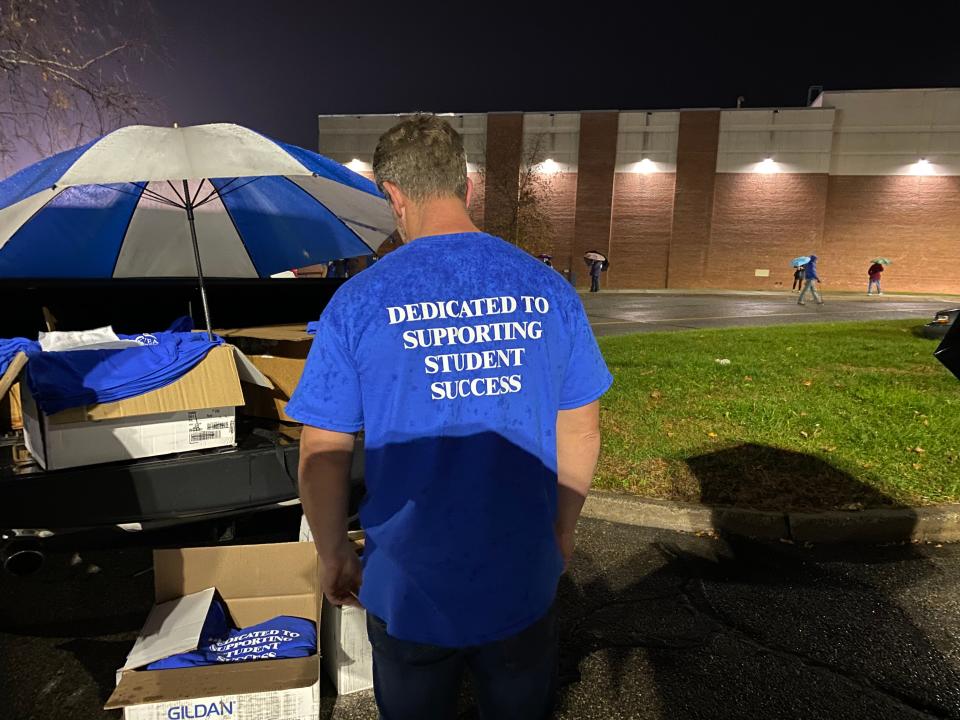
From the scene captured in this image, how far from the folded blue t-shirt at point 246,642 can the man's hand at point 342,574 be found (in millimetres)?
1233

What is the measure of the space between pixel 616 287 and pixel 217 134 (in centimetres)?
3576

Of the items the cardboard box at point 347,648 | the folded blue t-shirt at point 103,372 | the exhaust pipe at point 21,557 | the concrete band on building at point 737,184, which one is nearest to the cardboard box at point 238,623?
the cardboard box at point 347,648

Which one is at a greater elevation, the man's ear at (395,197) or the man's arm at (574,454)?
the man's ear at (395,197)

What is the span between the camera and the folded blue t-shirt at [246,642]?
2.51m

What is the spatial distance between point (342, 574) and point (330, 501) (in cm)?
21

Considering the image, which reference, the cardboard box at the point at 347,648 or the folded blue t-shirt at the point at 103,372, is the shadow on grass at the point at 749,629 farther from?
the folded blue t-shirt at the point at 103,372

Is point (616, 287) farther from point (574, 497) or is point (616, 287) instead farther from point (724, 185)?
point (574, 497)

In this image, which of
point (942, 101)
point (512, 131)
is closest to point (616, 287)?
point (512, 131)

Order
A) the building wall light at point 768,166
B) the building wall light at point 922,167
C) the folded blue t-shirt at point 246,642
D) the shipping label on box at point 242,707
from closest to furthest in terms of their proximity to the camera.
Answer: the shipping label on box at point 242,707 < the folded blue t-shirt at point 246,642 < the building wall light at point 922,167 < the building wall light at point 768,166

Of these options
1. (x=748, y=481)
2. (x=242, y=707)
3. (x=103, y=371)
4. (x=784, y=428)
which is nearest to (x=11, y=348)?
(x=103, y=371)

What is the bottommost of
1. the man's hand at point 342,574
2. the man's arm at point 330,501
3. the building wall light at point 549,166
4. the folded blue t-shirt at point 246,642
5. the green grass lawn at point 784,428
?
the folded blue t-shirt at point 246,642

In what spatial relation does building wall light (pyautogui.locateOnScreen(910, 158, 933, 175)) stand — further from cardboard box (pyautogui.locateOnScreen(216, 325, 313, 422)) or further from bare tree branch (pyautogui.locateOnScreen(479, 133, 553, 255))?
cardboard box (pyautogui.locateOnScreen(216, 325, 313, 422))

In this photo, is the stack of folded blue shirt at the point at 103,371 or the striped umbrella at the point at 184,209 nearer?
the stack of folded blue shirt at the point at 103,371

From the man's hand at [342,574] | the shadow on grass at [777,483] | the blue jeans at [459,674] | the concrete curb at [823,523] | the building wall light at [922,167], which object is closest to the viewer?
the blue jeans at [459,674]
